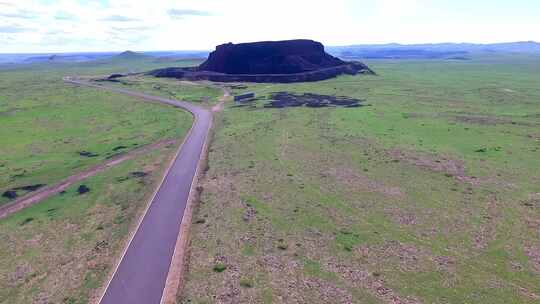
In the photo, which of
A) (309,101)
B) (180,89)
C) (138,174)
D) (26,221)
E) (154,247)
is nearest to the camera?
(154,247)

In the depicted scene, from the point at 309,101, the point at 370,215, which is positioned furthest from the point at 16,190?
the point at 309,101

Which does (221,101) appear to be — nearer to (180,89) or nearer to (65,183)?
(180,89)

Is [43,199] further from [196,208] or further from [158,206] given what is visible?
[196,208]

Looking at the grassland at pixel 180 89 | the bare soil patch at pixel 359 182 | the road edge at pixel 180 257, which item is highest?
the grassland at pixel 180 89

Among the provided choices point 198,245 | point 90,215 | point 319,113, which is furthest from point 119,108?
point 198,245

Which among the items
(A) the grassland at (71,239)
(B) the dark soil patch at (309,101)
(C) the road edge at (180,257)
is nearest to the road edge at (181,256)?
(C) the road edge at (180,257)

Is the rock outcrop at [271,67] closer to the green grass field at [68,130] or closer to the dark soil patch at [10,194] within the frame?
the green grass field at [68,130]
